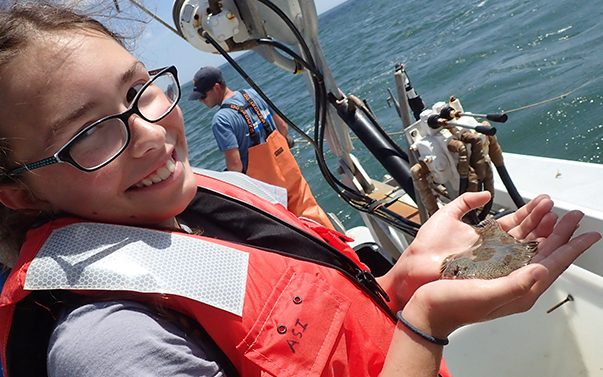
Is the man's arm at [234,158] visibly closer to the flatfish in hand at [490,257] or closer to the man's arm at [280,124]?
the man's arm at [280,124]

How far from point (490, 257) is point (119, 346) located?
131cm

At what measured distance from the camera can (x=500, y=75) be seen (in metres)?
9.48

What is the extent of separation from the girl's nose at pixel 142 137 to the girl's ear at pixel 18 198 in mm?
305

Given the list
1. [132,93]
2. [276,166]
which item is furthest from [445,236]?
[276,166]

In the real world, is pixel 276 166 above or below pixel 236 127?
below

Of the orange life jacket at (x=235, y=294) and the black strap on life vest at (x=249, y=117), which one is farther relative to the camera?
the black strap on life vest at (x=249, y=117)

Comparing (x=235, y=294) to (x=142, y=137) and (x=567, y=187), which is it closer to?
(x=142, y=137)

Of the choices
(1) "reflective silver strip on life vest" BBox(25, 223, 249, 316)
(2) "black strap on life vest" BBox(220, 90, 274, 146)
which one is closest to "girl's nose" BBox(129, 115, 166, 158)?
(1) "reflective silver strip on life vest" BBox(25, 223, 249, 316)

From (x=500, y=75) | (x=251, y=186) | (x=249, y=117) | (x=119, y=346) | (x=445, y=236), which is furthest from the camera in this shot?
(x=500, y=75)

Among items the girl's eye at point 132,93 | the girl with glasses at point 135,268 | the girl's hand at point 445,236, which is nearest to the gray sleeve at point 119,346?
the girl with glasses at point 135,268

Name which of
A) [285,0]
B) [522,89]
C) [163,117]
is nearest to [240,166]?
[285,0]

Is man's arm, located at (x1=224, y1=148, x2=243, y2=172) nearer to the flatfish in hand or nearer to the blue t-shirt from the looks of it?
the blue t-shirt

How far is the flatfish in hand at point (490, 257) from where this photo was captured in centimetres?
171

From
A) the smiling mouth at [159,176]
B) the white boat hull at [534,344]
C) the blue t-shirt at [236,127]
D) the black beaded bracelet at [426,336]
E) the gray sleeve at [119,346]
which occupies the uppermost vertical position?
the smiling mouth at [159,176]
